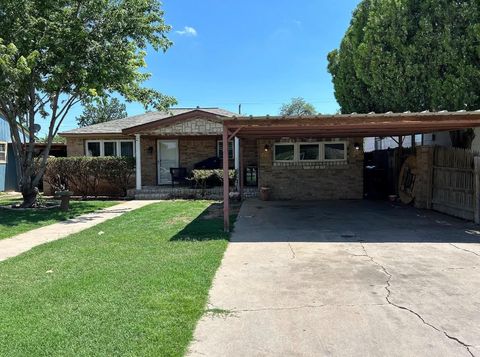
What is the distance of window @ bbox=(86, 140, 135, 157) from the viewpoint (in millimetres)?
20391

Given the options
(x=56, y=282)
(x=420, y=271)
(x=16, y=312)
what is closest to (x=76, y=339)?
(x=16, y=312)

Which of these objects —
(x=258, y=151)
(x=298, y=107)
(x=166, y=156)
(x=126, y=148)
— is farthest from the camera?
(x=298, y=107)

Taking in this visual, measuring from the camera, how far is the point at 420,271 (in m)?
6.03

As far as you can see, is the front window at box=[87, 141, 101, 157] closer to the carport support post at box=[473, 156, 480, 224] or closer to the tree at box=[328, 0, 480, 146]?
the tree at box=[328, 0, 480, 146]

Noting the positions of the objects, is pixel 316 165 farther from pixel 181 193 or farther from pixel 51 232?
pixel 51 232

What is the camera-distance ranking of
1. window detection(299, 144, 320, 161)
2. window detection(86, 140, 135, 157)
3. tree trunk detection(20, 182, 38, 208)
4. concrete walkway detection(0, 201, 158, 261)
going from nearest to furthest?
concrete walkway detection(0, 201, 158, 261) < tree trunk detection(20, 182, 38, 208) < window detection(299, 144, 320, 161) < window detection(86, 140, 135, 157)

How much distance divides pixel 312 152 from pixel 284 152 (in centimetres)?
105

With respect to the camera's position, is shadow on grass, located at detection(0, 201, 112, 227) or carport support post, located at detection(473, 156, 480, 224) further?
shadow on grass, located at detection(0, 201, 112, 227)

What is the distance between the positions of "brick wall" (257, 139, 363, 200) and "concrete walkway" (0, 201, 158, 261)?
5.25m

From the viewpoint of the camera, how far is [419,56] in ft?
44.0

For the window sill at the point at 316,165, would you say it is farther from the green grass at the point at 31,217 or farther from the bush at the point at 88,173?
the green grass at the point at 31,217

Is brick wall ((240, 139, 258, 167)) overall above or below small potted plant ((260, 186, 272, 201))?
above

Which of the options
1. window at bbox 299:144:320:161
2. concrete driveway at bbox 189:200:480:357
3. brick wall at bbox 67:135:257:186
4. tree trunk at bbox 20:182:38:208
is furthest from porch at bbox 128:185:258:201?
concrete driveway at bbox 189:200:480:357

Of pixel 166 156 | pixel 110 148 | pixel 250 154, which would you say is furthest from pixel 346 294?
pixel 110 148
